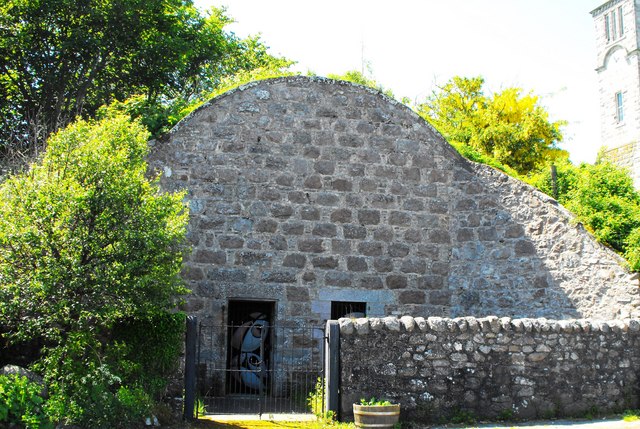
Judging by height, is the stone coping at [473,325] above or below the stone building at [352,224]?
below

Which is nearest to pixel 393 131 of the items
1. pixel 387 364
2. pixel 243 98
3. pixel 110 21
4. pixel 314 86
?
pixel 314 86

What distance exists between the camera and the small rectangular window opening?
1214 cm

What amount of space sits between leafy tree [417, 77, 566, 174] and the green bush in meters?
14.4

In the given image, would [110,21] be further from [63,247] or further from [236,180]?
[63,247]

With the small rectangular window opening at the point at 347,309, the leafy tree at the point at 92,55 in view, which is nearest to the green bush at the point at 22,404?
the small rectangular window opening at the point at 347,309

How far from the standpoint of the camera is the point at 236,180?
11969 mm

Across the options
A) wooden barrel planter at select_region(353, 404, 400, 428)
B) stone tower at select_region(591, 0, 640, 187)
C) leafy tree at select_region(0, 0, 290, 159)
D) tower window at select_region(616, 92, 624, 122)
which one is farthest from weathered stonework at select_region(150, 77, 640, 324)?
tower window at select_region(616, 92, 624, 122)

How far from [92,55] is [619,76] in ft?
109

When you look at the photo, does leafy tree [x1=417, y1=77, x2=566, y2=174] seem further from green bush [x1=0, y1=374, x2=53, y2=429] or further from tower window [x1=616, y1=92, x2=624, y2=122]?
tower window [x1=616, y1=92, x2=624, y2=122]

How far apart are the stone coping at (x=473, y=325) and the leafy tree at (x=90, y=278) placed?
7.81ft

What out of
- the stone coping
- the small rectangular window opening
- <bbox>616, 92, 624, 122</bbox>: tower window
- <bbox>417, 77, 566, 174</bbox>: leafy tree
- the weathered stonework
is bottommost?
the stone coping

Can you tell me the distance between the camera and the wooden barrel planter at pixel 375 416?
8242 mm

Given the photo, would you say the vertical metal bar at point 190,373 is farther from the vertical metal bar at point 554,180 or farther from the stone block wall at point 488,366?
the vertical metal bar at point 554,180

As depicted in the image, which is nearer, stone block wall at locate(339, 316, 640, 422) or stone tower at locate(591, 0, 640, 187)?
stone block wall at locate(339, 316, 640, 422)
